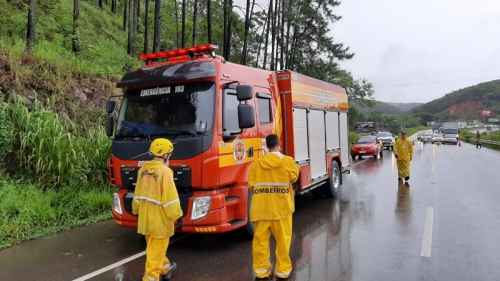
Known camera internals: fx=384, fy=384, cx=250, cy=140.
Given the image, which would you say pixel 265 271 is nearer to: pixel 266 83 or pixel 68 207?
pixel 266 83

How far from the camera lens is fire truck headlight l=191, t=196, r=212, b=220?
518cm

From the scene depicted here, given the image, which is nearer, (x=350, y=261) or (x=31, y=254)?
(x=350, y=261)

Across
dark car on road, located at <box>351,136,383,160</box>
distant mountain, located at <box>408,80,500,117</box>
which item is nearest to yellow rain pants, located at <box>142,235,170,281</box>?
dark car on road, located at <box>351,136,383,160</box>

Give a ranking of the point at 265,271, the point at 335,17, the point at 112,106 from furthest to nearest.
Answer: the point at 335,17
the point at 112,106
the point at 265,271

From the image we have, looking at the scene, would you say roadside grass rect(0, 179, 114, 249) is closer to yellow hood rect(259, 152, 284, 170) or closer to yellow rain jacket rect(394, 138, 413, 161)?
yellow hood rect(259, 152, 284, 170)

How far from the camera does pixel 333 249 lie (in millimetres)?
5672

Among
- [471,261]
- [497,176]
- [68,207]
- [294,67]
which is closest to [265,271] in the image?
[471,261]

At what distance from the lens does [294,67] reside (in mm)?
31359

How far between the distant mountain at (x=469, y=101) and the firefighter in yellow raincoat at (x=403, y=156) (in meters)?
140

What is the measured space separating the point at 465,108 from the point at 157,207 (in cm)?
17668

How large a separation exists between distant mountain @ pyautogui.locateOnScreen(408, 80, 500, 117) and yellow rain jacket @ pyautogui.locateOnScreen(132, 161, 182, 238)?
150m

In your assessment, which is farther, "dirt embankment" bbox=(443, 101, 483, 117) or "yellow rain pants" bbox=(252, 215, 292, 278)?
"dirt embankment" bbox=(443, 101, 483, 117)

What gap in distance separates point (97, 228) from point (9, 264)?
1.86 metres

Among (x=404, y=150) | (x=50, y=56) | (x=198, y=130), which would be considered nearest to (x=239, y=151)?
(x=198, y=130)
